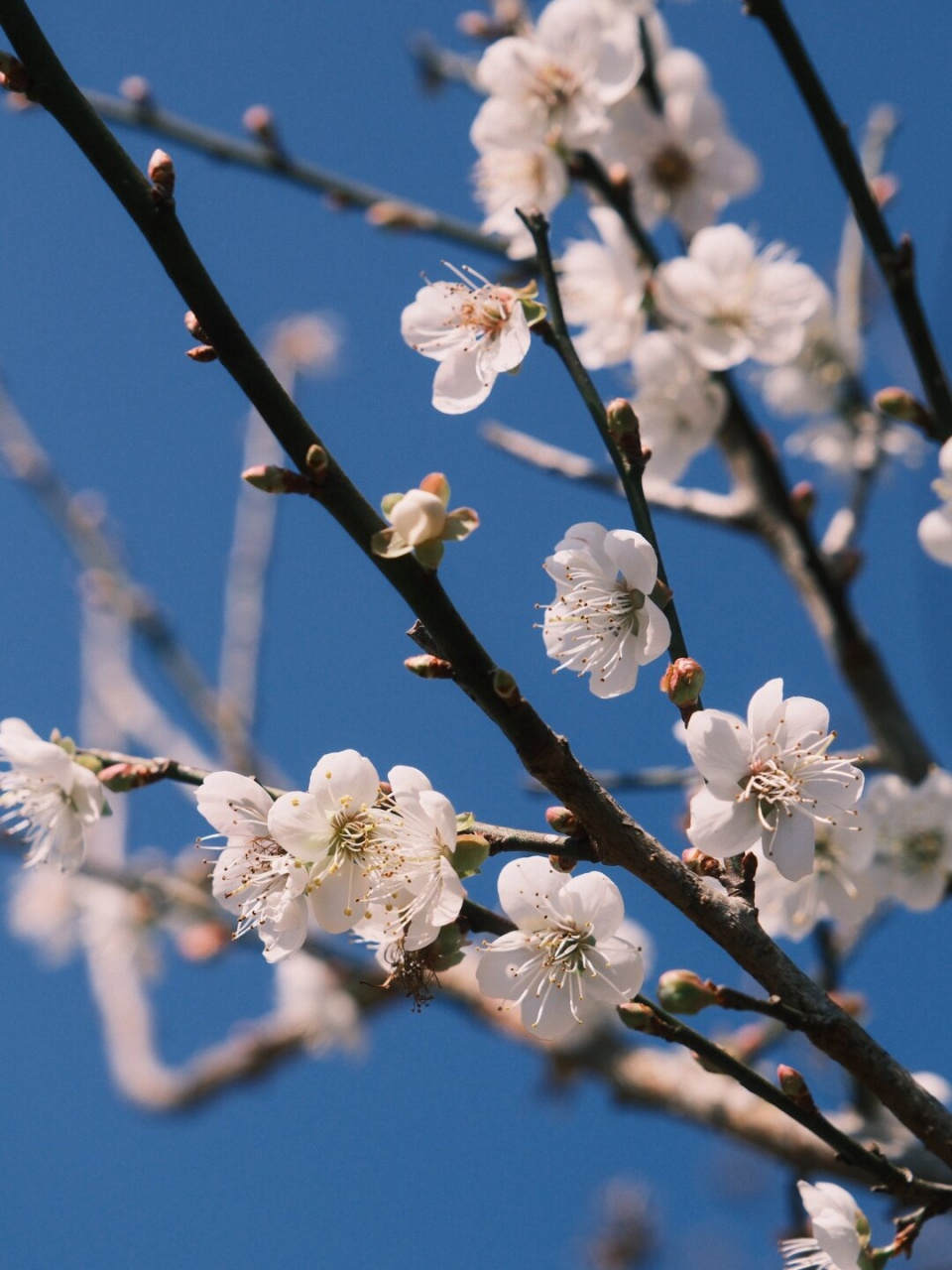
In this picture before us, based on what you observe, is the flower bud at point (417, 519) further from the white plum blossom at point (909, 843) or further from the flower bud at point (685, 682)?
the white plum blossom at point (909, 843)

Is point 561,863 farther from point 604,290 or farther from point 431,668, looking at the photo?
point 604,290

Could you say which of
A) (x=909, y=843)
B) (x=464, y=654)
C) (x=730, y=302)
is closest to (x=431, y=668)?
(x=464, y=654)

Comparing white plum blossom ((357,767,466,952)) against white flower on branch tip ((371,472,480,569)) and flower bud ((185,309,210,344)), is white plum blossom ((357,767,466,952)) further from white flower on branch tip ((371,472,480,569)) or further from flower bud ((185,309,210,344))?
flower bud ((185,309,210,344))

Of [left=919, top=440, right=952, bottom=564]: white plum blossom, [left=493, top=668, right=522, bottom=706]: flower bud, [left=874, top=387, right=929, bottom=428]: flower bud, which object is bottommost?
[left=493, top=668, right=522, bottom=706]: flower bud

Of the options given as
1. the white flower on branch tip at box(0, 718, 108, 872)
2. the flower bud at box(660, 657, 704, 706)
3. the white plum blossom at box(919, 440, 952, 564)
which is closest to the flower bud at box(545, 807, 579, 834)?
the flower bud at box(660, 657, 704, 706)

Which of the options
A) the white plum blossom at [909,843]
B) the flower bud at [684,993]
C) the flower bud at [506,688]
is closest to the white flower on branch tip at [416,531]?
the flower bud at [506,688]

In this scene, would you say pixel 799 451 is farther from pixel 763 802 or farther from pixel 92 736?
pixel 92 736

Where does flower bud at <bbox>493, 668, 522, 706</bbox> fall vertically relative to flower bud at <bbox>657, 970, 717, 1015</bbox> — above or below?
above

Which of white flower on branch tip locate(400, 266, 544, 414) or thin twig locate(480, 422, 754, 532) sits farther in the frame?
thin twig locate(480, 422, 754, 532)
